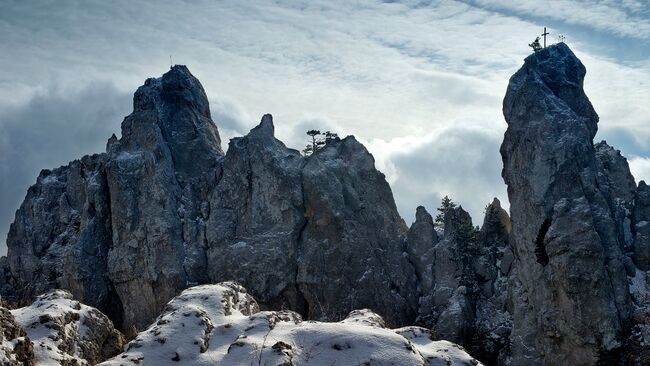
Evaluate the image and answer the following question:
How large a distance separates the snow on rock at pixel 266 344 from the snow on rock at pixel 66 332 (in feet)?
6.79

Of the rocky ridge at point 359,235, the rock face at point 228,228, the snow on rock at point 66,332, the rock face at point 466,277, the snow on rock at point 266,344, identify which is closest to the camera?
the snow on rock at point 266,344

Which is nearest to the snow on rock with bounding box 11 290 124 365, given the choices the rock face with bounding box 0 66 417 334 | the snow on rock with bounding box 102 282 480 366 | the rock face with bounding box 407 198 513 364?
the snow on rock with bounding box 102 282 480 366

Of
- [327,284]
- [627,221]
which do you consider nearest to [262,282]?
[327,284]

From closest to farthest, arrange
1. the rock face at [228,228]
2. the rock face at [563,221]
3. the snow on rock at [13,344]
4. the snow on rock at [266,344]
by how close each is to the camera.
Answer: the snow on rock at [13,344]
the snow on rock at [266,344]
the rock face at [563,221]
the rock face at [228,228]

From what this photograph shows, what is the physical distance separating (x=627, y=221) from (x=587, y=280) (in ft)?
36.4

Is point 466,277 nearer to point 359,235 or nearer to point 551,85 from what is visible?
point 359,235

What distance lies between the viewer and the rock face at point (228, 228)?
57.3 m

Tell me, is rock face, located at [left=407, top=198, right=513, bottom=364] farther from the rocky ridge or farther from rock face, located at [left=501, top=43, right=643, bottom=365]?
rock face, located at [left=501, top=43, right=643, bottom=365]

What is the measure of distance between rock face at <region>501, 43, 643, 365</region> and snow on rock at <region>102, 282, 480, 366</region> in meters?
30.4

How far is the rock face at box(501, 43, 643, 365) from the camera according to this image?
45281mm

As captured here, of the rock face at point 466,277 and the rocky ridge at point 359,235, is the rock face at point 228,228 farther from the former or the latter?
the rock face at point 466,277

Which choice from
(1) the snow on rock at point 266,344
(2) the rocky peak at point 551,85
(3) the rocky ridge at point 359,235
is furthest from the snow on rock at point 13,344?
(2) the rocky peak at point 551,85

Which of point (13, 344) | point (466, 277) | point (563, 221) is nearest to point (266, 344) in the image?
point (13, 344)

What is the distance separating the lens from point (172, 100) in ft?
228
